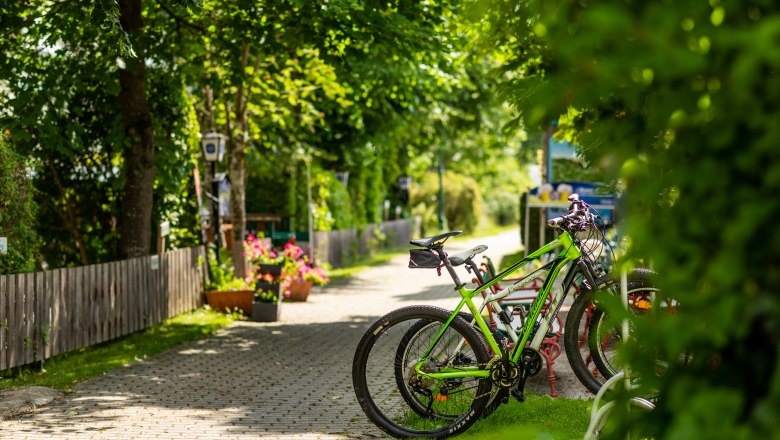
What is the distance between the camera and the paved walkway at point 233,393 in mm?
6977

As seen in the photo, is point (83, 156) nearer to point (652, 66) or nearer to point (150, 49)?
point (150, 49)

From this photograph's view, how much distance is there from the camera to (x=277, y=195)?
25938mm

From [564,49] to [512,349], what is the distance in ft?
Result: 14.3

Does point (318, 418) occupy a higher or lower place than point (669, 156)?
lower

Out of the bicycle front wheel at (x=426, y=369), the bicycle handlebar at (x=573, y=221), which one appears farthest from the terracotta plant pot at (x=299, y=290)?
the bicycle handlebar at (x=573, y=221)

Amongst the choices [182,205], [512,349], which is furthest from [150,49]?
[512,349]

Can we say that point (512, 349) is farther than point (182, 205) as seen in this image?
No

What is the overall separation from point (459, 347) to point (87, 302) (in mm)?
6378

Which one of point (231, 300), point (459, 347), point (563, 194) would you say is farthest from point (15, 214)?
point (563, 194)

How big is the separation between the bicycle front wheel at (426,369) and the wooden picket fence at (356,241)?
18.5 metres

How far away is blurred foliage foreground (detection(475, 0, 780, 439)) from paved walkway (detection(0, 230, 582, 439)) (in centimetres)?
485

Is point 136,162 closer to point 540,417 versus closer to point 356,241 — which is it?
point 540,417

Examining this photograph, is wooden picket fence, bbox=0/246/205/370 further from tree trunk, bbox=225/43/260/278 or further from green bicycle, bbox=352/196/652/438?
green bicycle, bbox=352/196/652/438

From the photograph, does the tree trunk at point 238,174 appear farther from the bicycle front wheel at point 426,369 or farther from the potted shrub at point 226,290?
the bicycle front wheel at point 426,369
